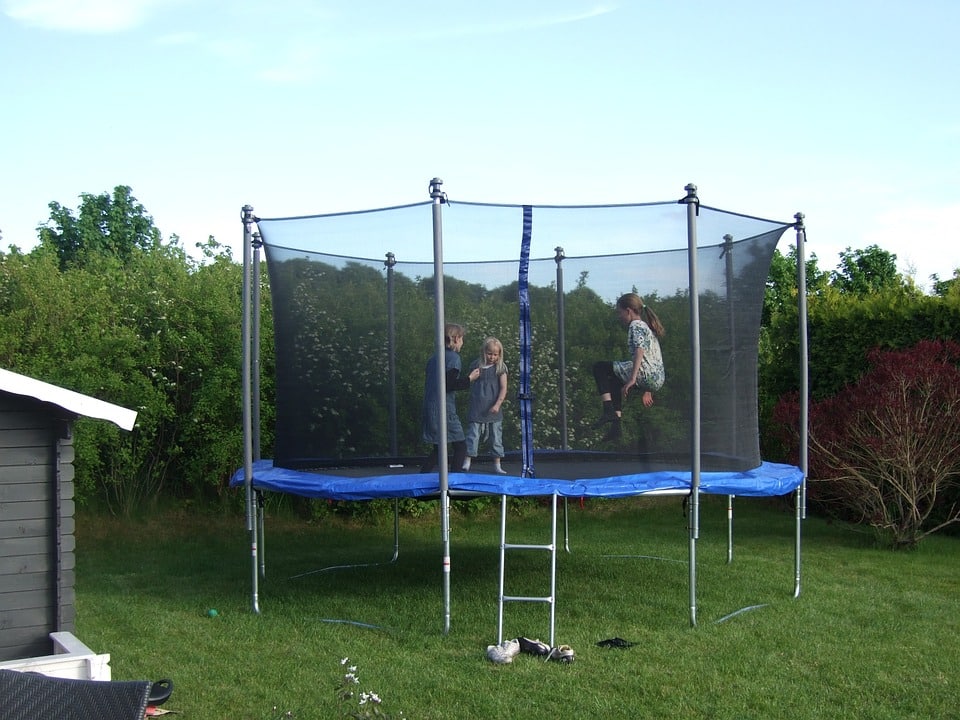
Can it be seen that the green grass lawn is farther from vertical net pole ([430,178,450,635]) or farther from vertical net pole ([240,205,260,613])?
vertical net pole ([430,178,450,635])

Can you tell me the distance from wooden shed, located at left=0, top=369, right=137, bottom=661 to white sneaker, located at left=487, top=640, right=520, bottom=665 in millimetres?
1788

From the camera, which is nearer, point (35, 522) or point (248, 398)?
point (35, 522)

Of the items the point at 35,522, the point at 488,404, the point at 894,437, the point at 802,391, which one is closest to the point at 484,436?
the point at 488,404

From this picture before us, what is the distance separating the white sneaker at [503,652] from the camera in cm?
448

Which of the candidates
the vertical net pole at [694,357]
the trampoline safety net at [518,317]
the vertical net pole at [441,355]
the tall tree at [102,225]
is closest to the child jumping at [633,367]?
the trampoline safety net at [518,317]

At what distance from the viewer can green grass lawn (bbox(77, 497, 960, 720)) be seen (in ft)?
13.3

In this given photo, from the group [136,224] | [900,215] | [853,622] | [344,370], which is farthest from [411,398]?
[136,224]

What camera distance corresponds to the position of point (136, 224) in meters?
26.0

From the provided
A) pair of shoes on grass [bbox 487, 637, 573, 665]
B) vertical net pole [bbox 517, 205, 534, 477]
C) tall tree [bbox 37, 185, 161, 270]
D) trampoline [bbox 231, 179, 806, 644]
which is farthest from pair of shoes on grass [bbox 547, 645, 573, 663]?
tall tree [bbox 37, 185, 161, 270]

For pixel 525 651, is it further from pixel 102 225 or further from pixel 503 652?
pixel 102 225

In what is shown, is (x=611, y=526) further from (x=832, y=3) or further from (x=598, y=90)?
(x=832, y=3)

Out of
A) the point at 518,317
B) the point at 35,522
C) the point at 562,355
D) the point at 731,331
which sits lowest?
the point at 35,522

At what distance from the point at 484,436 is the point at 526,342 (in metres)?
0.65

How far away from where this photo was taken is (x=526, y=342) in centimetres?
531
